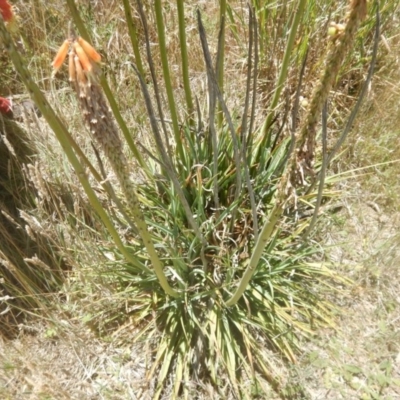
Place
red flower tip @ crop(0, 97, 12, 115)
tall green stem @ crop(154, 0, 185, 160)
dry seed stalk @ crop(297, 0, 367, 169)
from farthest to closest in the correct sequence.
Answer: red flower tip @ crop(0, 97, 12, 115) < tall green stem @ crop(154, 0, 185, 160) < dry seed stalk @ crop(297, 0, 367, 169)

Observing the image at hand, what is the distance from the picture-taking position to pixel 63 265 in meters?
1.78

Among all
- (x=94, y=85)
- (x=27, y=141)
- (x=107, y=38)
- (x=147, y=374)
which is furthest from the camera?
(x=107, y=38)

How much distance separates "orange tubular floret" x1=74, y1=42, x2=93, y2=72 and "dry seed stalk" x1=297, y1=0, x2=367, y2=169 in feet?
1.15

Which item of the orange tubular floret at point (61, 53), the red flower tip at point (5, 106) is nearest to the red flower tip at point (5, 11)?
the orange tubular floret at point (61, 53)

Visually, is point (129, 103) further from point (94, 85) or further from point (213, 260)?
point (94, 85)

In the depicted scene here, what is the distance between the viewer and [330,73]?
61 cm

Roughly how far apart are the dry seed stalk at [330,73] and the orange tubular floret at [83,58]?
35 centimetres

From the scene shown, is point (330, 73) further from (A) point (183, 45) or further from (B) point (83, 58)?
(A) point (183, 45)

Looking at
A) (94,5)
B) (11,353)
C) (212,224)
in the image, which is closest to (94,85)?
(212,224)

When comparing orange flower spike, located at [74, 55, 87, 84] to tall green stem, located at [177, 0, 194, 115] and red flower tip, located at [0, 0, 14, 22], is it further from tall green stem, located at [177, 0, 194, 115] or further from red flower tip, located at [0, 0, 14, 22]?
tall green stem, located at [177, 0, 194, 115]

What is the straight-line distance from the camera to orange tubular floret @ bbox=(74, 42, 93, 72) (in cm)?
57

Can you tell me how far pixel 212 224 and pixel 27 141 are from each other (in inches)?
46.5

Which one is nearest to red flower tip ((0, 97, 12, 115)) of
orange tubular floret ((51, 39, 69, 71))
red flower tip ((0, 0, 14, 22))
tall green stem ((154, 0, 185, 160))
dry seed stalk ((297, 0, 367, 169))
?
tall green stem ((154, 0, 185, 160))

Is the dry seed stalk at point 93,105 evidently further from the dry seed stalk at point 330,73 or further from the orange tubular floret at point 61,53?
Result: the dry seed stalk at point 330,73
